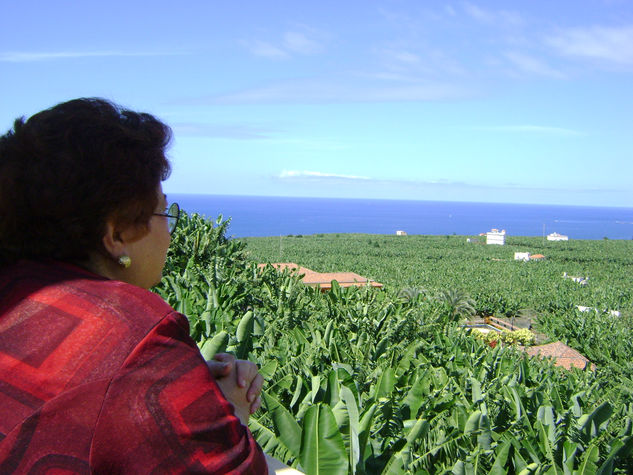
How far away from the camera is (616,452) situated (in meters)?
2.95

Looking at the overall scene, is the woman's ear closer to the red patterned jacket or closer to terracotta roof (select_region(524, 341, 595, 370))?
the red patterned jacket

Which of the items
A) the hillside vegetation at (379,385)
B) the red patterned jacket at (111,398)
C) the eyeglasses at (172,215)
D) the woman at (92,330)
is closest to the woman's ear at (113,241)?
the woman at (92,330)

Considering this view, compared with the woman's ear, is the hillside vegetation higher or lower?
lower

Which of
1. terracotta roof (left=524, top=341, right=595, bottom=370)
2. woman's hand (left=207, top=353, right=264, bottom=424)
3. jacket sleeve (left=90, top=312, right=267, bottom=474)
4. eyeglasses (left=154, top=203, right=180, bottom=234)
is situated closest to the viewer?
jacket sleeve (left=90, top=312, right=267, bottom=474)

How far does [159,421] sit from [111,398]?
10 cm

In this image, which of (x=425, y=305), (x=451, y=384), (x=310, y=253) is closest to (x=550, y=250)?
(x=310, y=253)

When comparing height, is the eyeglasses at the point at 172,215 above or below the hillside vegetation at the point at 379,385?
above

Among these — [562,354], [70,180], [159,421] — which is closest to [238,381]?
[159,421]

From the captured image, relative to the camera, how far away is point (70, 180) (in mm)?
1322

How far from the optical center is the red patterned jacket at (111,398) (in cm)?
104

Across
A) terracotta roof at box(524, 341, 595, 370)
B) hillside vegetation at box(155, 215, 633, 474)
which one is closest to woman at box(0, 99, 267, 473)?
hillside vegetation at box(155, 215, 633, 474)

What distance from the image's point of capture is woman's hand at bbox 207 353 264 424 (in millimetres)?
1435

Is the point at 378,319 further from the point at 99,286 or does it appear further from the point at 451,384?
the point at 99,286

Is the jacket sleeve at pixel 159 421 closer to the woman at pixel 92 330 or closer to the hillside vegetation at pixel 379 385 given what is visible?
the woman at pixel 92 330
